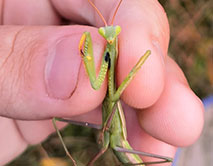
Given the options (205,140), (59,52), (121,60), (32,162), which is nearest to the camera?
(59,52)

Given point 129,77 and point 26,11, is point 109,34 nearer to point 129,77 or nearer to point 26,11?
point 129,77

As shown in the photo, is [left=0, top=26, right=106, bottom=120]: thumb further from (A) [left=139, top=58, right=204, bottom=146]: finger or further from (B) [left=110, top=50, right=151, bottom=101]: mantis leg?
(A) [left=139, top=58, right=204, bottom=146]: finger

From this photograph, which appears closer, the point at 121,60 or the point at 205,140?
the point at 121,60

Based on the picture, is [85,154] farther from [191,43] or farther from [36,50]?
[191,43]

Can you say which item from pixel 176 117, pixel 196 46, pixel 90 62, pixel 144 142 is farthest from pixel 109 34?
pixel 196 46

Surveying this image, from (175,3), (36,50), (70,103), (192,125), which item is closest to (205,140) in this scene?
(192,125)

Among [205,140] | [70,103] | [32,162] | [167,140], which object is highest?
[70,103]

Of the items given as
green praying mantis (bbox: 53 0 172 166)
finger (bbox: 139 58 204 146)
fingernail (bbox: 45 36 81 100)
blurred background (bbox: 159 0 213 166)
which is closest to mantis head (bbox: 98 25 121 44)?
green praying mantis (bbox: 53 0 172 166)

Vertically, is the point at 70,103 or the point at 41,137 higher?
the point at 70,103
